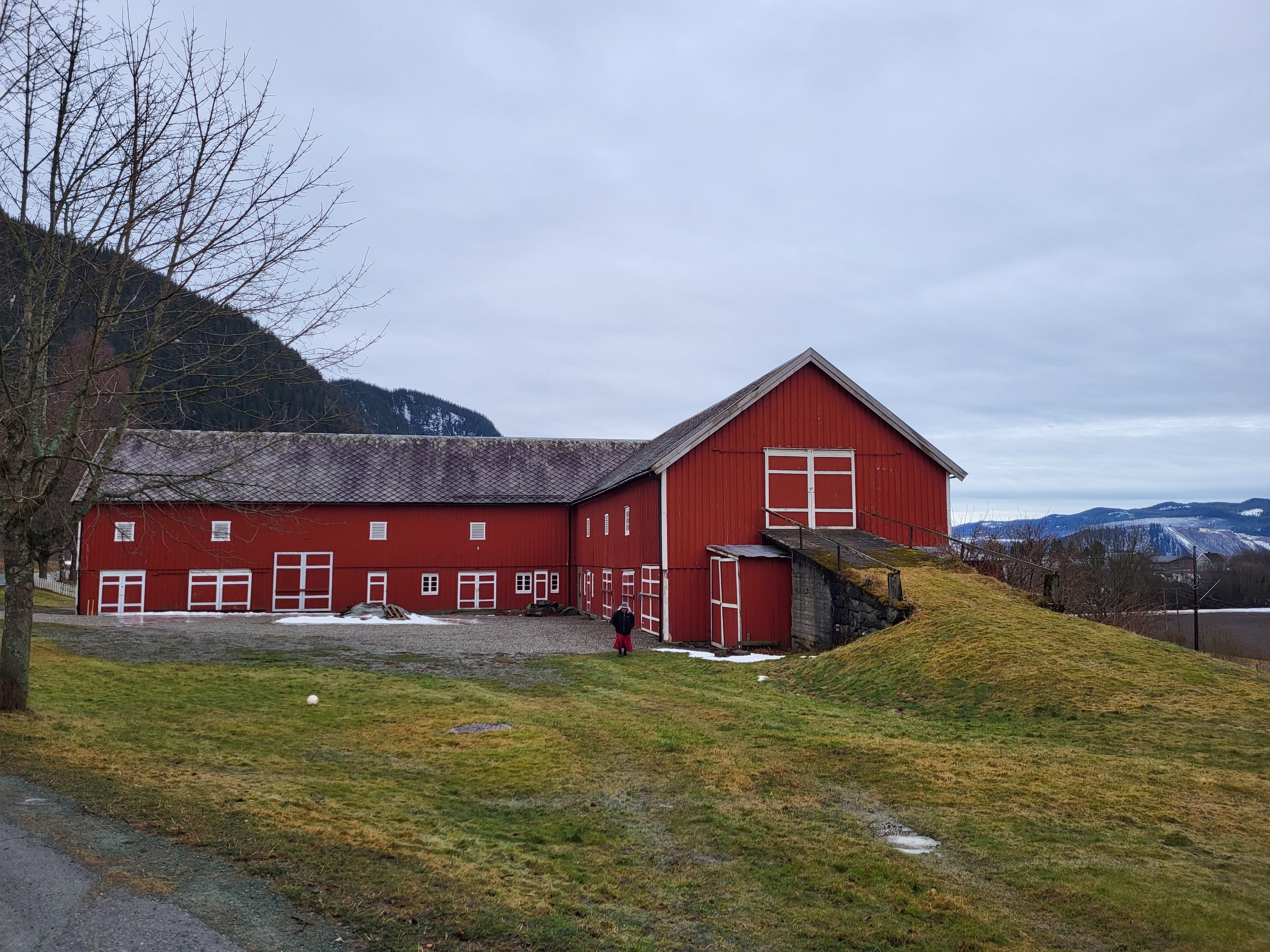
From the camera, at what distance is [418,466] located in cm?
3978

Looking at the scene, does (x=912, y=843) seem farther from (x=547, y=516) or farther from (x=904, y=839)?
(x=547, y=516)

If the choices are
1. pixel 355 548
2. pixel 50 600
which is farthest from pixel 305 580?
pixel 50 600

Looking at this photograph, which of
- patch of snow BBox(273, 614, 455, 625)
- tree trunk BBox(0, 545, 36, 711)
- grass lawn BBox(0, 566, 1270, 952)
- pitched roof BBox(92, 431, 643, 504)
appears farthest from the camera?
pitched roof BBox(92, 431, 643, 504)

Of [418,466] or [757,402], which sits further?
[418,466]

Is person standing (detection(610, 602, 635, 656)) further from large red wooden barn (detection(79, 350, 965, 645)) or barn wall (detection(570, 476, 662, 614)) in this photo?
barn wall (detection(570, 476, 662, 614))

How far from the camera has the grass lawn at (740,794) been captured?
565 cm

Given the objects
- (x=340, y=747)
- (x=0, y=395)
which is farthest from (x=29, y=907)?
(x=0, y=395)

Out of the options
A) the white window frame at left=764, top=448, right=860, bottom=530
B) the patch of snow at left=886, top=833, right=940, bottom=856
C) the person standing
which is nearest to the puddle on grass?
the patch of snow at left=886, top=833, right=940, bottom=856

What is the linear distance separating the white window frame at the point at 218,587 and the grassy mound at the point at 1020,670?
85.4 feet

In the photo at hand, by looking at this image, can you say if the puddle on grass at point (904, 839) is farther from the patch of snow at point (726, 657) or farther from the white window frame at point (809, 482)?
the white window frame at point (809, 482)

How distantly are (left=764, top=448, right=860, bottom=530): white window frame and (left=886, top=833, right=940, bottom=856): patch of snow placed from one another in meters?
18.6

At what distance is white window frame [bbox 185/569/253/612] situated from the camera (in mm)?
34688

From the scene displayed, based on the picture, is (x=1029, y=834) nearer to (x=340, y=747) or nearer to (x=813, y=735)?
(x=813, y=735)

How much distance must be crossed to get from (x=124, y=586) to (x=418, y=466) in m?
12.5
